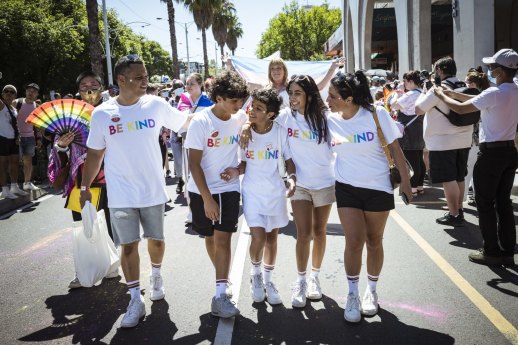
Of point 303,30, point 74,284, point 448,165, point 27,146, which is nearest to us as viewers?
point 74,284

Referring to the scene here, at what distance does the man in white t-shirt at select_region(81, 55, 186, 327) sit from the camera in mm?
3621

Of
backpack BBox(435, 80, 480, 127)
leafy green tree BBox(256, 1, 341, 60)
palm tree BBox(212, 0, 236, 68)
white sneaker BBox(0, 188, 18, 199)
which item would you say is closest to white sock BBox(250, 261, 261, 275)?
backpack BBox(435, 80, 480, 127)

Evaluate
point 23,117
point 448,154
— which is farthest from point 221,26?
point 448,154

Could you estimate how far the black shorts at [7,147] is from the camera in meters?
8.82

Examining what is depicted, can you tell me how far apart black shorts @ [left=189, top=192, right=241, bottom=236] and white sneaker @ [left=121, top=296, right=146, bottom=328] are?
77 cm

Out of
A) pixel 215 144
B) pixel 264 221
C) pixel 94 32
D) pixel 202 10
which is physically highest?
pixel 202 10

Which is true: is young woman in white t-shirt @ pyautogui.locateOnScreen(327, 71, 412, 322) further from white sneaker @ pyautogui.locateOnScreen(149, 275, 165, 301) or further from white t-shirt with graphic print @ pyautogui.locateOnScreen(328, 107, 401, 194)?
white sneaker @ pyautogui.locateOnScreen(149, 275, 165, 301)

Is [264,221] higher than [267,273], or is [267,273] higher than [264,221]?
[264,221]

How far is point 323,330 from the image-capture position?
3.42m

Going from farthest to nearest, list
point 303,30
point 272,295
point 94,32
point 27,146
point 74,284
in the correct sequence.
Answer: point 303,30
point 94,32
point 27,146
point 74,284
point 272,295

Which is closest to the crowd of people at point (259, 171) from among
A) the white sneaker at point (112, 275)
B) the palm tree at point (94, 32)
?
the white sneaker at point (112, 275)

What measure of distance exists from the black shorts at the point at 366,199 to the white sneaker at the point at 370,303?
73 centimetres

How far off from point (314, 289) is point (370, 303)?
0.52 m

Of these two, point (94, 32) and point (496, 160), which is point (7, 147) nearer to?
point (94, 32)
